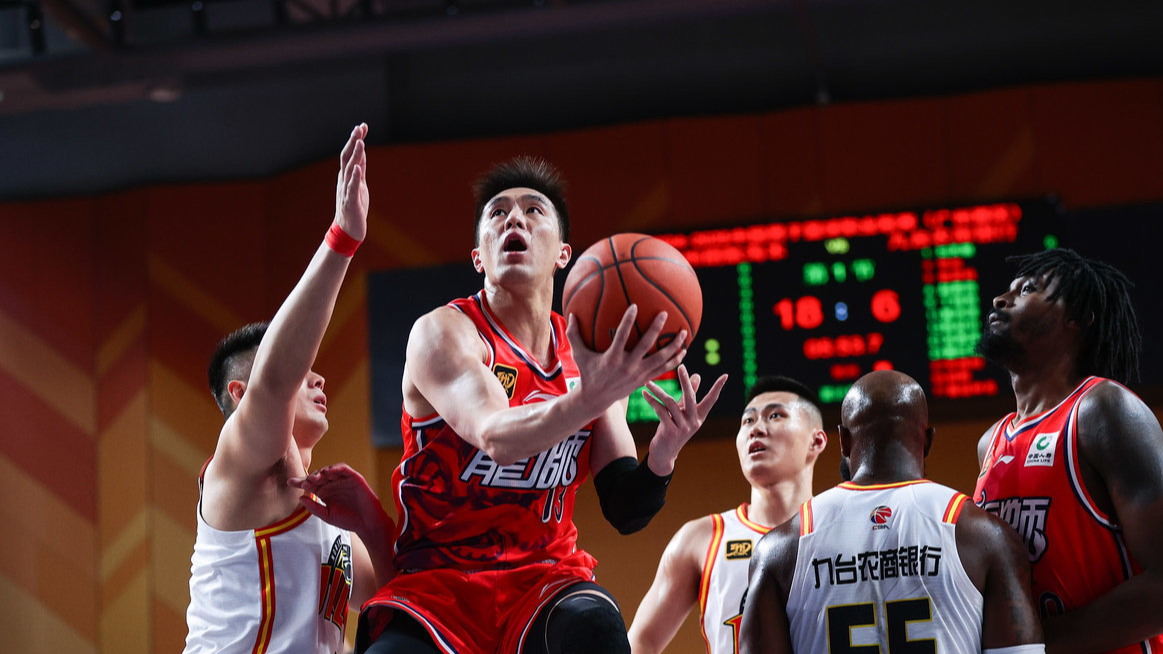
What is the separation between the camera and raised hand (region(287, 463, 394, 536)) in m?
3.10

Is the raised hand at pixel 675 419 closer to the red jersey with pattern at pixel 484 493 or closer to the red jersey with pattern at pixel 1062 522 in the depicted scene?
the red jersey with pattern at pixel 484 493

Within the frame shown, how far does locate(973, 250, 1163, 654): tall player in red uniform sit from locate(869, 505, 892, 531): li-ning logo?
1.49 ft

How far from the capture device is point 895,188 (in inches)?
270

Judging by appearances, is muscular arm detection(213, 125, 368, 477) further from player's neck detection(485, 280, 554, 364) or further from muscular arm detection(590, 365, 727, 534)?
muscular arm detection(590, 365, 727, 534)

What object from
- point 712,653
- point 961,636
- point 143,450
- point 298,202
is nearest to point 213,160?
point 298,202

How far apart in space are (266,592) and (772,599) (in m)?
1.37

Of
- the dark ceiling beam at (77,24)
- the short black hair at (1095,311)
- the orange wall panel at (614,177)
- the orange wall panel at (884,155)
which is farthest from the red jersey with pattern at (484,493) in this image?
the dark ceiling beam at (77,24)

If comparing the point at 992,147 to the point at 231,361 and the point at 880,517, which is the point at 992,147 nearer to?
the point at 880,517

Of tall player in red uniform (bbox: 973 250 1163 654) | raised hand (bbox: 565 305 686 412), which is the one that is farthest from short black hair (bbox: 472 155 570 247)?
tall player in red uniform (bbox: 973 250 1163 654)

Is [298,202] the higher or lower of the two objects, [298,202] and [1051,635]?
the higher

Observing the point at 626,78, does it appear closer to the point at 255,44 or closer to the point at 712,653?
the point at 255,44

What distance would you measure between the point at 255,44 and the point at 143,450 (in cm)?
271

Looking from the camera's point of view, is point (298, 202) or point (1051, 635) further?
point (298, 202)

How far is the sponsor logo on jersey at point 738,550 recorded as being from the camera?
4809 mm
